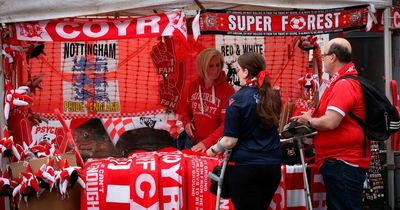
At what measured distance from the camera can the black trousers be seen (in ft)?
14.4

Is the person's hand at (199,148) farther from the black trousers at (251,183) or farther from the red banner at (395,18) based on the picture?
the red banner at (395,18)

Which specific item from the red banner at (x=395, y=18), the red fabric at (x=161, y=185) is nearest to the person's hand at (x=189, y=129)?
the red fabric at (x=161, y=185)

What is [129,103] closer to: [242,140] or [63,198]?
[63,198]

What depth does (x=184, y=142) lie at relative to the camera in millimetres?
6547

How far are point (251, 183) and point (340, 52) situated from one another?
133 cm

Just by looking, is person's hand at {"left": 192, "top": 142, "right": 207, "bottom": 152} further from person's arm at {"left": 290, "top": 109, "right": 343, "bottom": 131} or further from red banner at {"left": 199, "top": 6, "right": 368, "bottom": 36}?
person's arm at {"left": 290, "top": 109, "right": 343, "bottom": 131}

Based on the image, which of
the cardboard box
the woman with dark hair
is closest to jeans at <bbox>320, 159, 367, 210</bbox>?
the woman with dark hair

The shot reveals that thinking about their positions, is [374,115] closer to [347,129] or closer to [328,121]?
[347,129]

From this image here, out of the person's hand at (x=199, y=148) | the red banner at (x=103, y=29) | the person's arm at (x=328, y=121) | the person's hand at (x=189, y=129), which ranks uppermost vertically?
the red banner at (x=103, y=29)

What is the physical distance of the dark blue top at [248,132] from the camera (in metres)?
4.38

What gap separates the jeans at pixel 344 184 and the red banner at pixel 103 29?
1832 mm

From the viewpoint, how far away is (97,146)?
7.33 metres

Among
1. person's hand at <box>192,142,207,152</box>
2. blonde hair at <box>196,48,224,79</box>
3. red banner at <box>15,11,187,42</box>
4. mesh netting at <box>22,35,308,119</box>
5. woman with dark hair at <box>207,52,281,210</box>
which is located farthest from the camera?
mesh netting at <box>22,35,308,119</box>

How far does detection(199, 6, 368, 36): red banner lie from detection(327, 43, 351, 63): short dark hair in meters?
0.86
